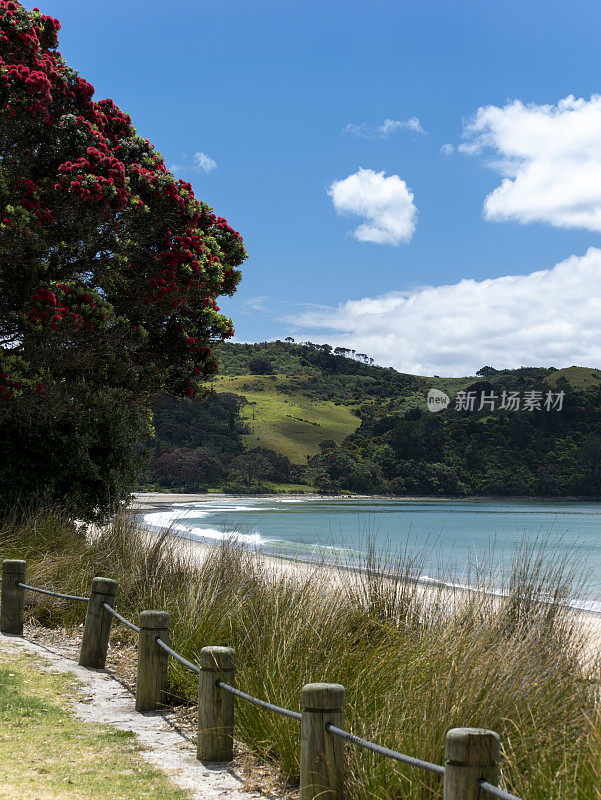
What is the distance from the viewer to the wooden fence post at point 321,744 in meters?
3.83

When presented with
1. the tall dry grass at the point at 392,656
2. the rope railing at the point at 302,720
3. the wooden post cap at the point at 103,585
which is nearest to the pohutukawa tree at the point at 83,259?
the tall dry grass at the point at 392,656

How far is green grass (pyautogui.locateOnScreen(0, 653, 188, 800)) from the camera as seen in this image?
4.31 meters

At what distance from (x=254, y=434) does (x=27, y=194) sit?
117 meters

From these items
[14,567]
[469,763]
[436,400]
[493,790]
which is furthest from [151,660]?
[436,400]

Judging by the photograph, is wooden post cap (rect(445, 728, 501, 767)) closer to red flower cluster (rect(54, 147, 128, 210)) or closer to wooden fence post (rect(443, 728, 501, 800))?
wooden fence post (rect(443, 728, 501, 800))

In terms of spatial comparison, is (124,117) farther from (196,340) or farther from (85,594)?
(85,594)

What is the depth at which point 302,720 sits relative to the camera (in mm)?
3951

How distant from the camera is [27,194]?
441 inches

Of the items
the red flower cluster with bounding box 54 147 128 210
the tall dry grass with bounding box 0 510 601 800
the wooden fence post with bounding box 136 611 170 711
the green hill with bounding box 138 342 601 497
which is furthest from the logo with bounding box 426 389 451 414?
the wooden fence post with bounding box 136 611 170 711

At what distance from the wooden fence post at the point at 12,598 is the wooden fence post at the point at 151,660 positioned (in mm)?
2904

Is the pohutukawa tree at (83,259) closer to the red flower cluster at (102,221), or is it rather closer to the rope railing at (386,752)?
the red flower cluster at (102,221)

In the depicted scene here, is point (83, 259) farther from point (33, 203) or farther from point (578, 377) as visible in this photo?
point (578, 377)

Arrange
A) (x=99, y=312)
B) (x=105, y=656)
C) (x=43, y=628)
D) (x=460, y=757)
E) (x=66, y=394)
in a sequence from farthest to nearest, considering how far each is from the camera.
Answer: (x=66, y=394), (x=99, y=312), (x=43, y=628), (x=105, y=656), (x=460, y=757)

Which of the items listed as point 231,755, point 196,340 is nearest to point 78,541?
point 196,340
